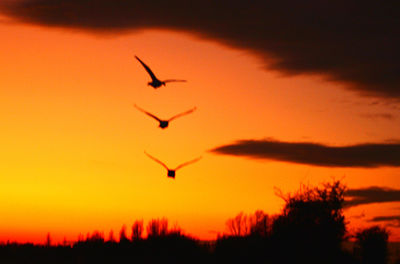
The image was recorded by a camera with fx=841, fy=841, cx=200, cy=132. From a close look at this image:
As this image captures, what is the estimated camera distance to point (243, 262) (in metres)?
73.6

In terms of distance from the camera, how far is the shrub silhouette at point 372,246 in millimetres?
75625

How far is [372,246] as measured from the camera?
76.8 meters

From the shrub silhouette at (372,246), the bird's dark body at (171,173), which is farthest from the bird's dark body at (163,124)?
the shrub silhouette at (372,246)

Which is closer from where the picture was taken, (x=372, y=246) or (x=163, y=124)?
(x=163, y=124)

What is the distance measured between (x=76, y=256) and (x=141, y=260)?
9314mm

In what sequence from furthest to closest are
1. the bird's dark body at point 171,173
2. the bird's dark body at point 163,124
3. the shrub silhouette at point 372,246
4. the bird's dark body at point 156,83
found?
the shrub silhouette at point 372,246 < the bird's dark body at point 156,83 < the bird's dark body at point 163,124 < the bird's dark body at point 171,173

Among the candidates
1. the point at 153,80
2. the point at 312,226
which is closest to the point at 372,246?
the point at 312,226

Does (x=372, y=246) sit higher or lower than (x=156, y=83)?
lower

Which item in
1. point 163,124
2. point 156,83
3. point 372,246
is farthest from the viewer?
point 372,246

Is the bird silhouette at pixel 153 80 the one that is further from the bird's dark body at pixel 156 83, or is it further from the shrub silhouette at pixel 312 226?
the shrub silhouette at pixel 312 226

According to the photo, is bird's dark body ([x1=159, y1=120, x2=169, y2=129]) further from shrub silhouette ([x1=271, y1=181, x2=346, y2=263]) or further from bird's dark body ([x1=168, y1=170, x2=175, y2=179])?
shrub silhouette ([x1=271, y1=181, x2=346, y2=263])

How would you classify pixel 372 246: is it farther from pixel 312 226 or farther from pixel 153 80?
pixel 153 80

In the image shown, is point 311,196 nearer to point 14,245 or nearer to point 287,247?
point 287,247

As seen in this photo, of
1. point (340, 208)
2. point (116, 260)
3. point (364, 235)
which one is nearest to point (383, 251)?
point (364, 235)
